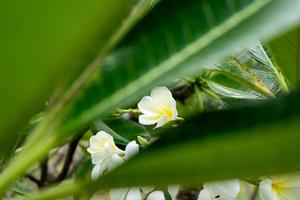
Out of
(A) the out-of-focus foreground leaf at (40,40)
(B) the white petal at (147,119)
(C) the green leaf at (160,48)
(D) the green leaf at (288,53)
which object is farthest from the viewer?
(B) the white petal at (147,119)

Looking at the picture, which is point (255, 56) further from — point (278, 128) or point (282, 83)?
point (278, 128)

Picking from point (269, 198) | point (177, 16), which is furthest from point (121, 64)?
point (269, 198)

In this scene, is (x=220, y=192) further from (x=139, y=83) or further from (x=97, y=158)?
(x=139, y=83)

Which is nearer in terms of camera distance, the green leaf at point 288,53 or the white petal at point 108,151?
the green leaf at point 288,53

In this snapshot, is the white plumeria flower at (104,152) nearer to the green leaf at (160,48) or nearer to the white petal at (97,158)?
the white petal at (97,158)

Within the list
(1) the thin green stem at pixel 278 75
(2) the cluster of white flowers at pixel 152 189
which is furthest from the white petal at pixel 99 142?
(1) the thin green stem at pixel 278 75

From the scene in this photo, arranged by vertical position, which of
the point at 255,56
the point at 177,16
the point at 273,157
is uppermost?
the point at 255,56

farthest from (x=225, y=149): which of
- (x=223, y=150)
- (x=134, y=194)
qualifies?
(x=134, y=194)
